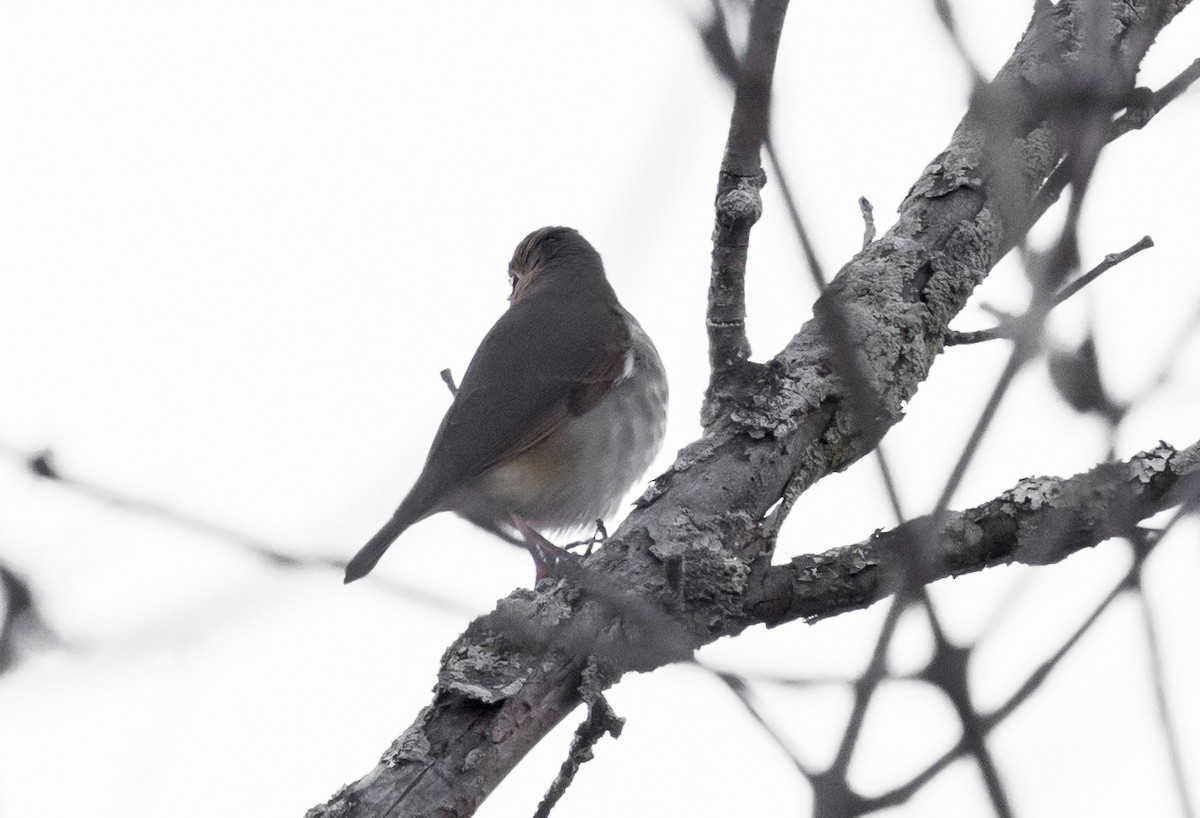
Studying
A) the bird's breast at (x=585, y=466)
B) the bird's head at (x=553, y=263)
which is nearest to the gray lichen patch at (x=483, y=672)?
the bird's breast at (x=585, y=466)

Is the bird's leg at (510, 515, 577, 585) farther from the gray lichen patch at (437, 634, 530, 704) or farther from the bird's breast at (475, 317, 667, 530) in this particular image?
the gray lichen patch at (437, 634, 530, 704)

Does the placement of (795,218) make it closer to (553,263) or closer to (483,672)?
(483,672)

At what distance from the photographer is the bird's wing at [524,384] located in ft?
15.6

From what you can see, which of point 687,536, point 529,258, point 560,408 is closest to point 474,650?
point 687,536

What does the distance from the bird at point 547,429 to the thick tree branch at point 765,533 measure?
5.41ft

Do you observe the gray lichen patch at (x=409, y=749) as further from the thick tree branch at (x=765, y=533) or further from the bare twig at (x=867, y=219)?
the bare twig at (x=867, y=219)

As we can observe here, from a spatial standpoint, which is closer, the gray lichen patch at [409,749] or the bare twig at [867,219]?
the gray lichen patch at [409,749]

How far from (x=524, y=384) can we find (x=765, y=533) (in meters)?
2.37

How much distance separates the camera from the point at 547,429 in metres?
4.93

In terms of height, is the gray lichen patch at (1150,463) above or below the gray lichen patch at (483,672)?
above

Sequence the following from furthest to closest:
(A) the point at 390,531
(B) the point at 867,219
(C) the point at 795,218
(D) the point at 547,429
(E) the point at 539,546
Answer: (D) the point at 547,429
(E) the point at 539,546
(A) the point at 390,531
(B) the point at 867,219
(C) the point at 795,218

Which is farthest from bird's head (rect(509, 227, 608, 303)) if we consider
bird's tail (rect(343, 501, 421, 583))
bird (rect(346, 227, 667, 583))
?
bird's tail (rect(343, 501, 421, 583))

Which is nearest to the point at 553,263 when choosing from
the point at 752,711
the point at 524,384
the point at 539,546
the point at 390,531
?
the point at 524,384

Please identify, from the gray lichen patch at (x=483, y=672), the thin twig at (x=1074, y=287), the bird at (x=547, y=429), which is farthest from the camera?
the bird at (x=547, y=429)
